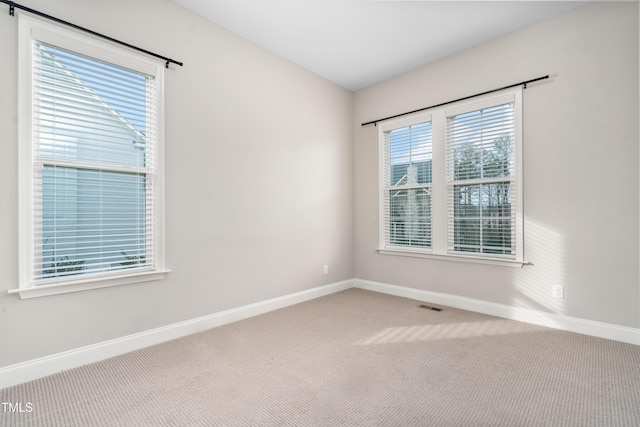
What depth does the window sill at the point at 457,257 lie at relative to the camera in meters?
3.15

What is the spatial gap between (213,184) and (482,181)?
273cm

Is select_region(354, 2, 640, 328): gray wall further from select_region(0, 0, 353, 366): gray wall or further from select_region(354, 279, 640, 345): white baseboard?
select_region(0, 0, 353, 366): gray wall

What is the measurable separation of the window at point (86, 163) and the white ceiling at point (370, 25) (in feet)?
3.21

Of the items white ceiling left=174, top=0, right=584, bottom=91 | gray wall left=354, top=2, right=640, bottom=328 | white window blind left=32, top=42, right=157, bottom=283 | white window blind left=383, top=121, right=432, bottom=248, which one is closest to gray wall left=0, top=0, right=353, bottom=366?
white window blind left=32, top=42, right=157, bottom=283

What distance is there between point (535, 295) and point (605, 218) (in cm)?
89

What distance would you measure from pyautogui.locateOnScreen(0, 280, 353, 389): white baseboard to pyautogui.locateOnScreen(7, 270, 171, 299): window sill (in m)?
0.42

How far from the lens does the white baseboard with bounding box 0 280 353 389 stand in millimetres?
1999

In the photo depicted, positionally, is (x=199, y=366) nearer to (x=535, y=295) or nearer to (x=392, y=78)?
(x=535, y=295)

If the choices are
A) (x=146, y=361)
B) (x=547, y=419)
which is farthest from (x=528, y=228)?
(x=146, y=361)

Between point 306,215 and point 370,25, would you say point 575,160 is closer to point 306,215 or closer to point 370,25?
point 370,25

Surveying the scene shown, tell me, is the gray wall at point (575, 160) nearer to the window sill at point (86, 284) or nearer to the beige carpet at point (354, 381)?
the beige carpet at point (354, 381)

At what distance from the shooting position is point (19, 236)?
199 cm

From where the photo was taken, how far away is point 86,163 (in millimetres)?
2258

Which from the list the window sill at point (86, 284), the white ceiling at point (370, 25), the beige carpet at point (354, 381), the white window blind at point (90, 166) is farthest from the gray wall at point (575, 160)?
the white window blind at point (90, 166)
